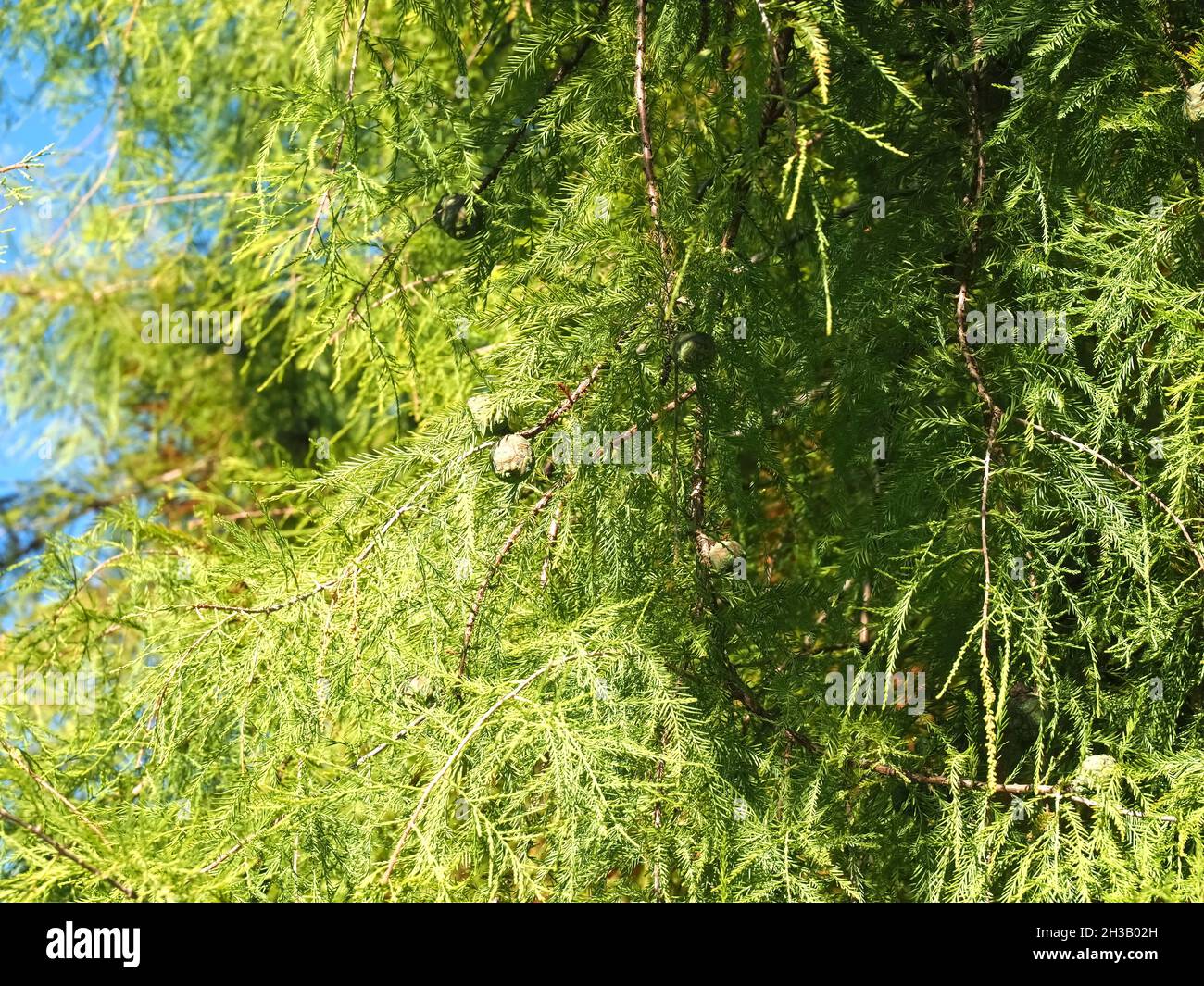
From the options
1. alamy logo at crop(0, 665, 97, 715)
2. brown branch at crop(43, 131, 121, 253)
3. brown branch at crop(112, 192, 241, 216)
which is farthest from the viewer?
brown branch at crop(43, 131, 121, 253)

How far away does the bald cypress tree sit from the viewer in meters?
1.10

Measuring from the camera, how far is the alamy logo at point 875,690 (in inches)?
50.0

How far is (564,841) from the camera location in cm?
Result: 106

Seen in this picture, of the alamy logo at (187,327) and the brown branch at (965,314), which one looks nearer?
the brown branch at (965,314)

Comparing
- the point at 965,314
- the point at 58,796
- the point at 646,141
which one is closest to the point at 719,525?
the point at 965,314

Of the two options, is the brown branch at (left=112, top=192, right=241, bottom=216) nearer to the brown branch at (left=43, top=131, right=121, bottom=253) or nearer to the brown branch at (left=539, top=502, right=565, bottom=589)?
the brown branch at (left=43, top=131, right=121, bottom=253)

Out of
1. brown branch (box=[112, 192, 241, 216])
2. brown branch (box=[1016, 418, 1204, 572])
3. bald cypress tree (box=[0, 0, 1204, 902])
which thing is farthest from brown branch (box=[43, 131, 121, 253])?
brown branch (box=[1016, 418, 1204, 572])
